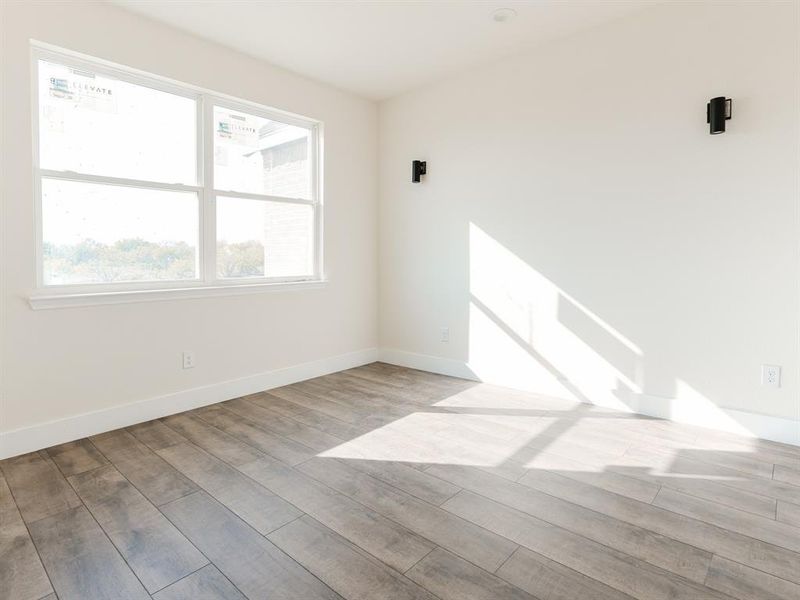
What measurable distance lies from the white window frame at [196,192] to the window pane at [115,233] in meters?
0.05

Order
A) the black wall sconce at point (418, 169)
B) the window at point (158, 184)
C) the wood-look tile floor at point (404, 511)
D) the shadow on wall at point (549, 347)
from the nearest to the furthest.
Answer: the wood-look tile floor at point (404, 511) < the window at point (158, 184) < the shadow on wall at point (549, 347) < the black wall sconce at point (418, 169)

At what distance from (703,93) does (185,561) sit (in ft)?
12.3

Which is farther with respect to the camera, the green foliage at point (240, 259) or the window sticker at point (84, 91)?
the green foliage at point (240, 259)

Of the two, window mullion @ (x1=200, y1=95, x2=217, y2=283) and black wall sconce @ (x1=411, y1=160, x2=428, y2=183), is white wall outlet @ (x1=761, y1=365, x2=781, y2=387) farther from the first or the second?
window mullion @ (x1=200, y1=95, x2=217, y2=283)

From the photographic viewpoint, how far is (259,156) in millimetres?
3832

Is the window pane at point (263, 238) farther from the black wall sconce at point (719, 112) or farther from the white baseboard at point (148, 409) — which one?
the black wall sconce at point (719, 112)

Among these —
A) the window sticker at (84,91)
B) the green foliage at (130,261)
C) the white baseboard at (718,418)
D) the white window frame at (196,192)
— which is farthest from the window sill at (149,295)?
the white baseboard at (718,418)

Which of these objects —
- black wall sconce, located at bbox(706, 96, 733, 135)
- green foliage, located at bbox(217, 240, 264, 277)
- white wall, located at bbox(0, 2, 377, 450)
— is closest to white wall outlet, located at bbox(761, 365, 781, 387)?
black wall sconce, located at bbox(706, 96, 733, 135)

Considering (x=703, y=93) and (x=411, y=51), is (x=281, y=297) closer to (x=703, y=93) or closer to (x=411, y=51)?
(x=411, y=51)

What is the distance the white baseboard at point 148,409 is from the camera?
8.63 ft

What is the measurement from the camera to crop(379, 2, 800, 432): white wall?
8.90ft

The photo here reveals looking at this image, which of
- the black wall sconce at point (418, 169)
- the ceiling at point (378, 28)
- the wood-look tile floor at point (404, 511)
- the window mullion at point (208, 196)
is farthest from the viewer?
the black wall sconce at point (418, 169)

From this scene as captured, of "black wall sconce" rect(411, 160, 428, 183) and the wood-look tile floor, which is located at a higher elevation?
"black wall sconce" rect(411, 160, 428, 183)

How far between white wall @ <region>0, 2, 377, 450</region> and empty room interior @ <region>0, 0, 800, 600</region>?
0.06 feet
